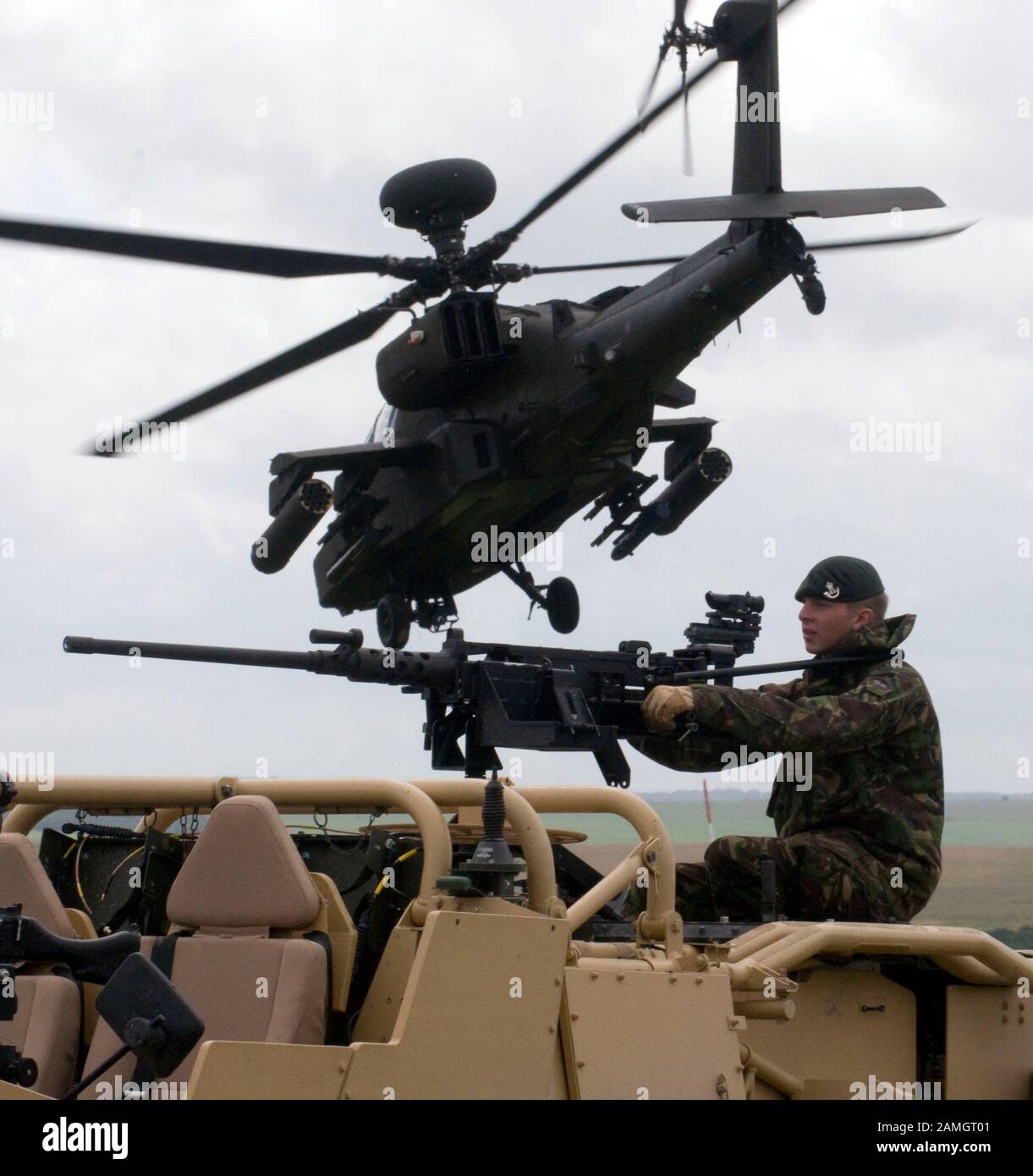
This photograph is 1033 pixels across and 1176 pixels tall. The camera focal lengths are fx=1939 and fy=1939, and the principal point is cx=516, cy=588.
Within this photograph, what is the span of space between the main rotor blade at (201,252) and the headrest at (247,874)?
20.6 feet

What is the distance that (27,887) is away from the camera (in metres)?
A: 5.16

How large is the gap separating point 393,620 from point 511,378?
2.03 meters

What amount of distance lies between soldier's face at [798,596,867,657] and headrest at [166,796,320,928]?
9.13ft

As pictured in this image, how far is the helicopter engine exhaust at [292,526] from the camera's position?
14328 millimetres

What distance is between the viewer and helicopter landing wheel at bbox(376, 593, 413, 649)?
569 inches

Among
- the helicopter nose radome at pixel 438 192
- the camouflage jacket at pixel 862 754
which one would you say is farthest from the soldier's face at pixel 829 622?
the helicopter nose radome at pixel 438 192

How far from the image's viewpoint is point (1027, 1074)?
6438 millimetres

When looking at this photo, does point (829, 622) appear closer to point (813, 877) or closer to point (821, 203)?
point (813, 877)

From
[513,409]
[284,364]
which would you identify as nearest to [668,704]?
[284,364]

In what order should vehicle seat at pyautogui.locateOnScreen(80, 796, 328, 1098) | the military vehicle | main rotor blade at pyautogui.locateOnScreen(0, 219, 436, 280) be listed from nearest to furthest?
the military vehicle → vehicle seat at pyautogui.locateOnScreen(80, 796, 328, 1098) → main rotor blade at pyautogui.locateOnScreen(0, 219, 436, 280)

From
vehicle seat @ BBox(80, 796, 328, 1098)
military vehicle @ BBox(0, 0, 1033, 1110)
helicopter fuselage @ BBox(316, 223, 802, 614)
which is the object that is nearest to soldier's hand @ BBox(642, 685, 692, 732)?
military vehicle @ BBox(0, 0, 1033, 1110)

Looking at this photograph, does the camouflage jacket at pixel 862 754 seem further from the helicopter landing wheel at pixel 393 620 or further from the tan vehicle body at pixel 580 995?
the helicopter landing wheel at pixel 393 620

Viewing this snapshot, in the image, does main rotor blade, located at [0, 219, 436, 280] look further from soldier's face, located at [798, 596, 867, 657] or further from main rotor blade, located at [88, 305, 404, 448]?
soldier's face, located at [798, 596, 867, 657]
